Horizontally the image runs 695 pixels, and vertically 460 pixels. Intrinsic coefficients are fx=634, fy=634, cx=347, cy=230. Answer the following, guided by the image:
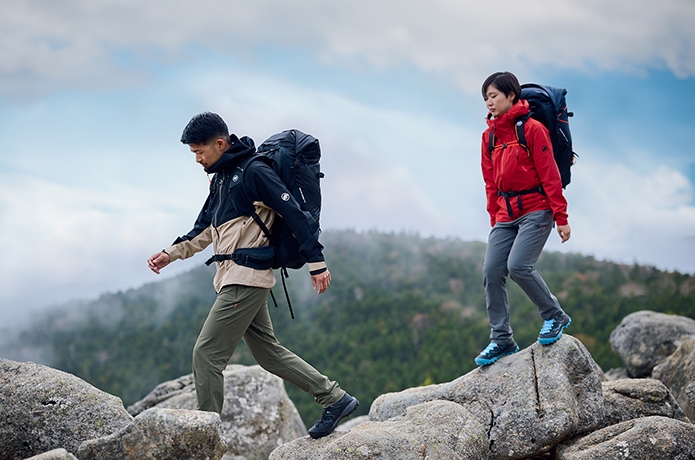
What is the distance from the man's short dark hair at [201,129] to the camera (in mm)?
5695

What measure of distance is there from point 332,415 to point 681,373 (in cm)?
551

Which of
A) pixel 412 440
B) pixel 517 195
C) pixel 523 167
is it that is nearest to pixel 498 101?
pixel 523 167

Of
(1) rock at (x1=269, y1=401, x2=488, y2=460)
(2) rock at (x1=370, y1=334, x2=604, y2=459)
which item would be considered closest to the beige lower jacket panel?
(1) rock at (x1=269, y1=401, x2=488, y2=460)

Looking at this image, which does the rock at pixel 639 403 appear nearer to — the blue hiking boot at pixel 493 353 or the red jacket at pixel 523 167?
the blue hiking boot at pixel 493 353

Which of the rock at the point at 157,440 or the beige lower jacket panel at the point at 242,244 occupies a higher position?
the beige lower jacket panel at the point at 242,244

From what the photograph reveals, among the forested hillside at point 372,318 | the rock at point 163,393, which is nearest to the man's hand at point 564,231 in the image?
the rock at point 163,393

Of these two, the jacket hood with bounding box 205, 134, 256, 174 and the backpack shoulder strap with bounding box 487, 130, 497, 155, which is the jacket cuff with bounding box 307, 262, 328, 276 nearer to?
the jacket hood with bounding box 205, 134, 256, 174

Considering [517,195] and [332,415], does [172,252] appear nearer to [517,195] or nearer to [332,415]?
[332,415]

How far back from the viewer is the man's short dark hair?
18.7 feet

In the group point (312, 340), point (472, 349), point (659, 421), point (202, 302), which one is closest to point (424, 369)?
point (472, 349)

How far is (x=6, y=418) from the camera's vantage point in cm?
573

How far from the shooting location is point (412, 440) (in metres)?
5.91

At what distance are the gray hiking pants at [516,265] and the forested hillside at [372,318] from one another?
1695 centimetres

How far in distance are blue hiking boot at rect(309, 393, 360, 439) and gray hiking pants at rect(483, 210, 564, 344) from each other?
194 cm
